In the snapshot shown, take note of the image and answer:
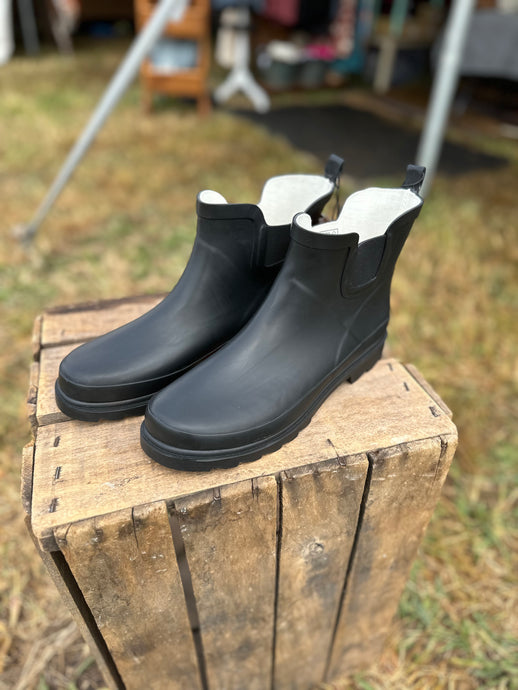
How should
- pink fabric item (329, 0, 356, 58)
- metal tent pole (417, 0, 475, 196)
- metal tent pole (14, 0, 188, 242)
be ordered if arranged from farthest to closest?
1. pink fabric item (329, 0, 356, 58)
2. metal tent pole (417, 0, 475, 196)
3. metal tent pole (14, 0, 188, 242)

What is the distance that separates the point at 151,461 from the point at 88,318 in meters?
0.50

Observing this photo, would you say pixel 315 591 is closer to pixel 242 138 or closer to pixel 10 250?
pixel 10 250

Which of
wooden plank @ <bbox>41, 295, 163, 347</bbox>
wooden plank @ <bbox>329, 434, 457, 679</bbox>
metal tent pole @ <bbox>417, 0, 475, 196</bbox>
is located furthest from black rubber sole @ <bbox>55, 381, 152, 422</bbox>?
metal tent pole @ <bbox>417, 0, 475, 196</bbox>

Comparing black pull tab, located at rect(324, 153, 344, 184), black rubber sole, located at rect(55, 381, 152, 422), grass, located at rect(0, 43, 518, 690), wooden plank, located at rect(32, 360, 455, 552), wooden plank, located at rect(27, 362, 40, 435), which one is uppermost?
black pull tab, located at rect(324, 153, 344, 184)

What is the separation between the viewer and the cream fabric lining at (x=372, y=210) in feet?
2.75

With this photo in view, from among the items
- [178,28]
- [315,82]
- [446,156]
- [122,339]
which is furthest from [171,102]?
[122,339]

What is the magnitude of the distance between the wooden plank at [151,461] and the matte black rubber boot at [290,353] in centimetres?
2

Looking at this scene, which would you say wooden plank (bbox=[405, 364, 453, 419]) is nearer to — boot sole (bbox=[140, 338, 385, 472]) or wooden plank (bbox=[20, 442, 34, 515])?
boot sole (bbox=[140, 338, 385, 472])

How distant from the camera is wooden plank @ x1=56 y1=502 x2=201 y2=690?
0.67 m

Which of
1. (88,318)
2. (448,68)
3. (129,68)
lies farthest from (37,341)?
(448,68)

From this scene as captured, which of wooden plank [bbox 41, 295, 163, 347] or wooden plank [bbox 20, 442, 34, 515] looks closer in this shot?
wooden plank [bbox 20, 442, 34, 515]

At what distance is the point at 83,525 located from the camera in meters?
0.66

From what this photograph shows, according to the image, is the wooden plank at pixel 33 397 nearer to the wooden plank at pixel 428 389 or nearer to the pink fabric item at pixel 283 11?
the wooden plank at pixel 428 389

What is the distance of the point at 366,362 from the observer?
927mm
